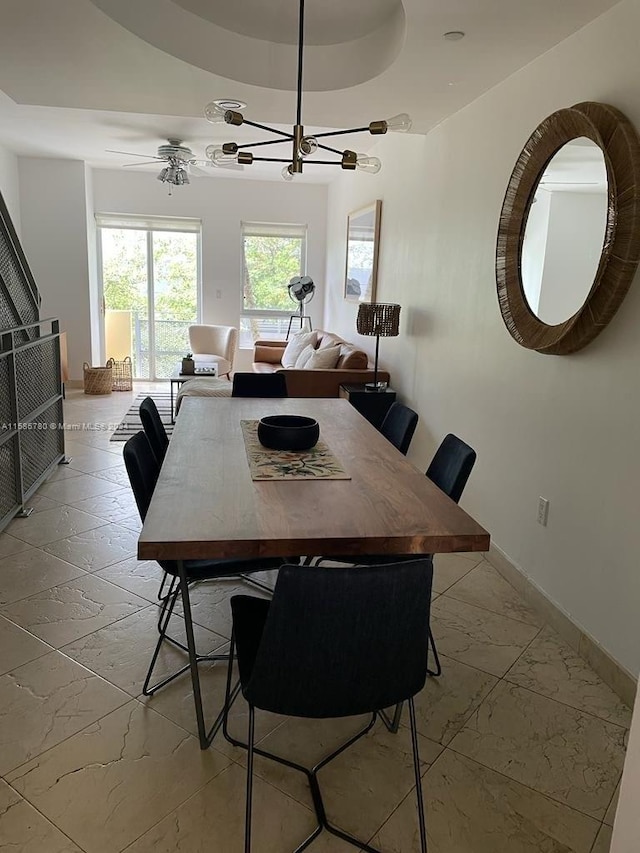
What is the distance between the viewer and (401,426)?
2.93m

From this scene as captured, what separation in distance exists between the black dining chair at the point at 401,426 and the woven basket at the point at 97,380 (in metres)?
5.12

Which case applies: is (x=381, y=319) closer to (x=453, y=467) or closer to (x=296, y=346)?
(x=296, y=346)

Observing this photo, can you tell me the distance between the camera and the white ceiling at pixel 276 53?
2.46 m

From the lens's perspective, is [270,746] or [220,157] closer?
[270,746]

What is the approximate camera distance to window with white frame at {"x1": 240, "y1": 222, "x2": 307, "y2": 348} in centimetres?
810

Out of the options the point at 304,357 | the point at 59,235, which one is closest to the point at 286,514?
the point at 304,357

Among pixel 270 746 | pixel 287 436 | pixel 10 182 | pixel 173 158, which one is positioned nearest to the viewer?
pixel 270 746

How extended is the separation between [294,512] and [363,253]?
466 cm

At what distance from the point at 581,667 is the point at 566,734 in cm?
42

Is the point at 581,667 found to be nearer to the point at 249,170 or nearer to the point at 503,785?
Answer: the point at 503,785

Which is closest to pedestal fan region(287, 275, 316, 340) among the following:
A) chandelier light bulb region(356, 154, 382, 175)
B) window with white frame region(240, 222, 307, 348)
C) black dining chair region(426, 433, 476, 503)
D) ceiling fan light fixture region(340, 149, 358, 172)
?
window with white frame region(240, 222, 307, 348)

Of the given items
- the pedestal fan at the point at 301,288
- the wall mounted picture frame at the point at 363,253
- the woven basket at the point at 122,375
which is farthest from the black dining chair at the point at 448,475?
the woven basket at the point at 122,375

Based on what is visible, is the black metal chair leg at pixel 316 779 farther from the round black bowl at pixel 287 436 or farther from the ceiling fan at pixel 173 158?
the ceiling fan at pixel 173 158

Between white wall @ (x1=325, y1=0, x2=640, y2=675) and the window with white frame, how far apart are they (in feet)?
11.6
